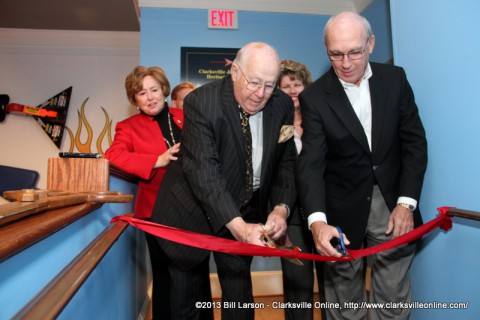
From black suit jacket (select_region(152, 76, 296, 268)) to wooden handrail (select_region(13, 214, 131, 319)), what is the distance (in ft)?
1.50

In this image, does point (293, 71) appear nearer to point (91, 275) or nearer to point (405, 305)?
point (405, 305)

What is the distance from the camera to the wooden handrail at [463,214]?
4.33 feet

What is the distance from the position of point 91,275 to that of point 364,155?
1.17 m

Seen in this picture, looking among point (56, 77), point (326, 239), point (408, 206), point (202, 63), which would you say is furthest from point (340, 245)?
point (56, 77)

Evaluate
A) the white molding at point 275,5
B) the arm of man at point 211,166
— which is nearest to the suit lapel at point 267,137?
the arm of man at point 211,166

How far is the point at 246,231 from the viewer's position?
4.56 ft

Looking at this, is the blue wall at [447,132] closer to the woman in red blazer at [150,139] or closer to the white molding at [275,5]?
the woman in red blazer at [150,139]

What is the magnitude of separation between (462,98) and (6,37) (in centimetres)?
544

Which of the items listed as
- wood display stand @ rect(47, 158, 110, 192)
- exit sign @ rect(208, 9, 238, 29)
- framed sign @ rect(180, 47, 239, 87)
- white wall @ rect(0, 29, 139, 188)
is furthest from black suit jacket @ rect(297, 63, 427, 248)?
white wall @ rect(0, 29, 139, 188)

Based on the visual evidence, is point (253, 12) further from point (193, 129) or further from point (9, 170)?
point (9, 170)

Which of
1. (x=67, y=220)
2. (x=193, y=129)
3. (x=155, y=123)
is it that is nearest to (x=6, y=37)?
(x=155, y=123)

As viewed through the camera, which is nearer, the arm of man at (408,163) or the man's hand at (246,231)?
the man's hand at (246,231)

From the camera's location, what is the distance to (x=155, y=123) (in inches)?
88.5

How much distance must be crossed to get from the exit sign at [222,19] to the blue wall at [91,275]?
6.09 feet
